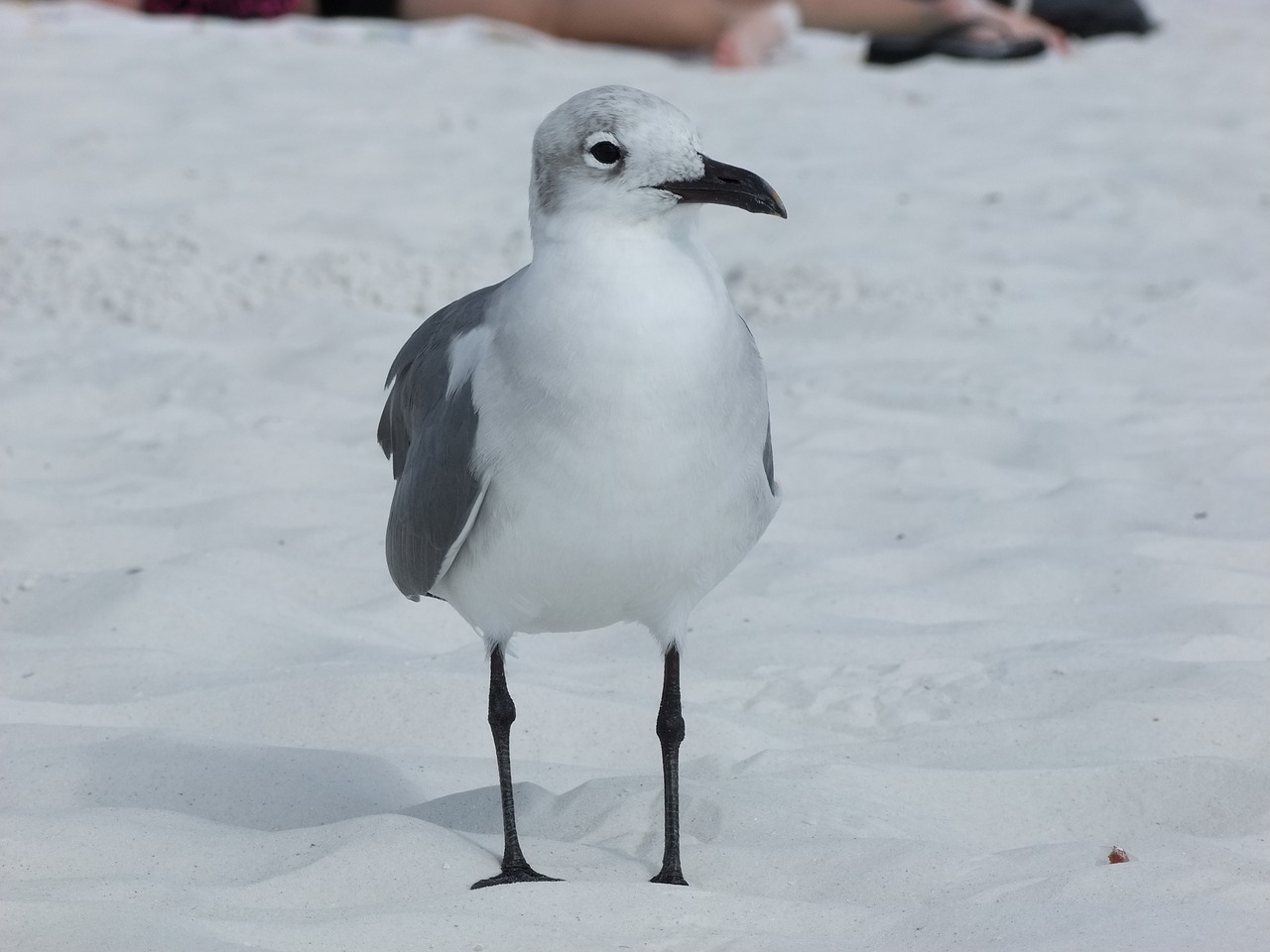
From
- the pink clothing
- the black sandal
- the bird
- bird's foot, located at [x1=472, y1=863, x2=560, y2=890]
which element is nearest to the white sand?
bird's foot, located at [x1=472, y1=863, x2=560, y2=890]

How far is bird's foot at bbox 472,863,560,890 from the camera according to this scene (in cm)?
225

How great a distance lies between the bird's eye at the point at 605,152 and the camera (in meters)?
2.13

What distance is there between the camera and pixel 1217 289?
5.07m

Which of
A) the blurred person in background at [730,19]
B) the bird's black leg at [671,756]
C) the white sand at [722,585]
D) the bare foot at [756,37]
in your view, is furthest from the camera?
the blurred person in background at [730,19]

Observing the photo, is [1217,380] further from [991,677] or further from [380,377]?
[380,377]

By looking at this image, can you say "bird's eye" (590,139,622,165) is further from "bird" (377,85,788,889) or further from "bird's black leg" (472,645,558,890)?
"bird's black leg" (472,645,558,890)

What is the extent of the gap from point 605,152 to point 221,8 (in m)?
7.28

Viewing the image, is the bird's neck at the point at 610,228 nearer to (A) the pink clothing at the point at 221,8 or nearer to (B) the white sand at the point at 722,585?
(B) the white sand at the point at 722,585

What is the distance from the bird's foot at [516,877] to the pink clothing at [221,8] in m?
7.41

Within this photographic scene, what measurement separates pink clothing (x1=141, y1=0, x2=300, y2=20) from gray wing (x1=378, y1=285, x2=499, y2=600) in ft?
21.9

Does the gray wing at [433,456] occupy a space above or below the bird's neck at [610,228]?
below

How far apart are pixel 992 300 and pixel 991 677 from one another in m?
2.34

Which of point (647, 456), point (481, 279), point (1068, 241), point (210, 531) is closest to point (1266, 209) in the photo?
point (1068, 241)

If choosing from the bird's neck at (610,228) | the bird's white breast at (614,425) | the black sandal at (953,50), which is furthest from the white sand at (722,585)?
the black sandal at (953,50)
